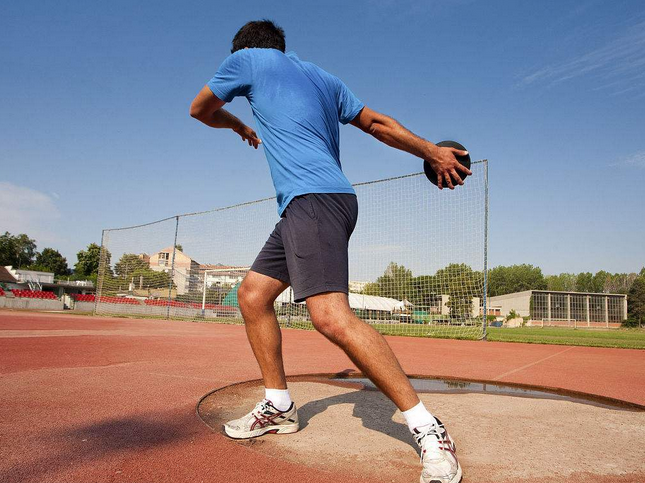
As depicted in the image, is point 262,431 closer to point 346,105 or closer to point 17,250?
point 346,105

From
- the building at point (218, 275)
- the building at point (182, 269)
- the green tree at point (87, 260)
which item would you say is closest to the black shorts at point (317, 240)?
the building at point (218, 275)

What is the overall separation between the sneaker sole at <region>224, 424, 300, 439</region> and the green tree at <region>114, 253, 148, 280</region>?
730 inches

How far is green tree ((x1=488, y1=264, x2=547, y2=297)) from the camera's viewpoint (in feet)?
349

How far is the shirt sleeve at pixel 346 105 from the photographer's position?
7.57ft

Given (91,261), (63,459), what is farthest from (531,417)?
(91,261)

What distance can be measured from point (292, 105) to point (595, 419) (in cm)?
237

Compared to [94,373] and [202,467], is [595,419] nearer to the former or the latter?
[202,467]

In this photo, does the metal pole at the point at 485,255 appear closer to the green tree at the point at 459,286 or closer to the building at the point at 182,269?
the green tree at the point at 459,286

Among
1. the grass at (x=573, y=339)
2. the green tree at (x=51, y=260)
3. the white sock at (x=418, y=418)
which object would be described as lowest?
the grass at (x=573, y=339)

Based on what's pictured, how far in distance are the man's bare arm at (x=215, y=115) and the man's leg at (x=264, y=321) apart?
927 mm

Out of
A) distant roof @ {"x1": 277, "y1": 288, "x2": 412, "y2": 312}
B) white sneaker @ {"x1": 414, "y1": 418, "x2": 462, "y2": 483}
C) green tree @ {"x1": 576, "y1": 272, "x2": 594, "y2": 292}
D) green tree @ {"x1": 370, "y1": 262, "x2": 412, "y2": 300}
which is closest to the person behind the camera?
white sneaker @ {"x1": 414, "y1": 418, "x2": 462, "y2": 483}

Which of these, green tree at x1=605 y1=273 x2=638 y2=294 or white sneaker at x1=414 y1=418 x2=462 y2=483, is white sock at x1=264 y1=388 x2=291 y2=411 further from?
green tree at x1=605 y1=273 x2=638 y2=294

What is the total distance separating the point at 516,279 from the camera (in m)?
108

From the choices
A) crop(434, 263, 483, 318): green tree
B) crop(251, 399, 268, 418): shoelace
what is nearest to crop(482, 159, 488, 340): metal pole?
crop(434, 263, 483, 318): green tree
